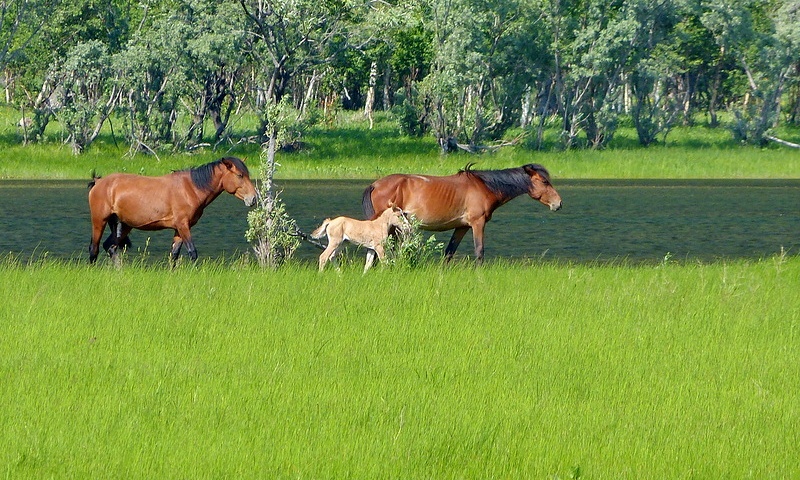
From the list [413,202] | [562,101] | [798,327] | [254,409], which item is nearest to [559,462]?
[254,409]

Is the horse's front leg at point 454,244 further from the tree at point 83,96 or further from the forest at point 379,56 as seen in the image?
the tree at point 83,96

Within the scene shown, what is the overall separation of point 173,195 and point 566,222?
44.8ft

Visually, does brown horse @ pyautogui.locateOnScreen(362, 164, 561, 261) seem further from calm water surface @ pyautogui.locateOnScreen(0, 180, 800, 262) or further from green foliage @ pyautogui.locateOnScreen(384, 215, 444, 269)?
calm water surface @ pyautogui.locateOnScreen(0, 180, 800, 262)

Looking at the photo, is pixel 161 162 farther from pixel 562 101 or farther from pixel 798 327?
pixel 798 327

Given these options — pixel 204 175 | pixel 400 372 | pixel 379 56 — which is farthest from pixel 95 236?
pixel 379 56

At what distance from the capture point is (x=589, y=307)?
12992 millimetres

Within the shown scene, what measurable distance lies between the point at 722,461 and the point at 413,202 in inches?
429

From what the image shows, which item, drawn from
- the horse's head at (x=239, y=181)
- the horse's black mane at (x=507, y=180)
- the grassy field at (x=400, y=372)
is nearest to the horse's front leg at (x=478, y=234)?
the horse's black mane at (x=507, y=180)

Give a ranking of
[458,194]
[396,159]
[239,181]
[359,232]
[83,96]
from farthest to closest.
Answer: [396,159], [83,96], [458,194], [239,181], [359,232]

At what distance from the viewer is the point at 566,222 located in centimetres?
2841

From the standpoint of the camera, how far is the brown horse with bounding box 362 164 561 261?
1777cm

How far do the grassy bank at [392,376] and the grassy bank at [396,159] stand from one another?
29155mm

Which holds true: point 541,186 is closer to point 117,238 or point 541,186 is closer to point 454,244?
point 454,244

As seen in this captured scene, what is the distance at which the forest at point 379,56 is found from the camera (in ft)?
147
